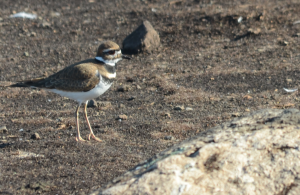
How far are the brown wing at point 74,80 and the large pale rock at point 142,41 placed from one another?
367 cm

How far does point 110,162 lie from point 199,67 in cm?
437

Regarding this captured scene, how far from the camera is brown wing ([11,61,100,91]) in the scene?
19.3ft

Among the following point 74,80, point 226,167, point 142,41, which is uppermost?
point 226,167

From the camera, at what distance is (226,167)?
124 inches

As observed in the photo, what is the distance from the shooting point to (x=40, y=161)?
5340 mm

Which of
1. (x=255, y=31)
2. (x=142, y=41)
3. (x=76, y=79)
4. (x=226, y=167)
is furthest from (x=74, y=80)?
(x=255, y=31)

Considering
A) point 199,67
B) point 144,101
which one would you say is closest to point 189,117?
point 144,101

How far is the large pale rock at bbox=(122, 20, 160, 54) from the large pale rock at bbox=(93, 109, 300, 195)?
21.2ft

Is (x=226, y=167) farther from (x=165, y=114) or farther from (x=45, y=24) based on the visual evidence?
(x=45, y=24)

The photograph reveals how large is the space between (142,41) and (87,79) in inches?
160

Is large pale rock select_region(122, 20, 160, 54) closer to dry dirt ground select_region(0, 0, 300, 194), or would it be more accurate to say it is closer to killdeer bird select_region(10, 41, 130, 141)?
dry dirt ground select_region(0, 0, 300, 194)

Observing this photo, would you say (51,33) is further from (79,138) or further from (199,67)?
(79,138)

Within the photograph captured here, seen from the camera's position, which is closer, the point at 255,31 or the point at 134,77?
the point at 134,77

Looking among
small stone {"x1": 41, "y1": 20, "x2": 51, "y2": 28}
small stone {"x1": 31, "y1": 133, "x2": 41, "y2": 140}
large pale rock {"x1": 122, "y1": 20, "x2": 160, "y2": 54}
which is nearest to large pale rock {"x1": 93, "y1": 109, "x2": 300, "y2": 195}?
small stone {"x1": 31, "y1": 133, "x2": 41, "y2": 140}
